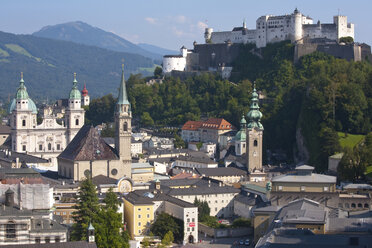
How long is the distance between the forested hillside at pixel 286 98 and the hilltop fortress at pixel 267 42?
149cm

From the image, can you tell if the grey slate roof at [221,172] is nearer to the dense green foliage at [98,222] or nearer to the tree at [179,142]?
the tree at [179,142]

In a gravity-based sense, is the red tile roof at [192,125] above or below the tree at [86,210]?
above

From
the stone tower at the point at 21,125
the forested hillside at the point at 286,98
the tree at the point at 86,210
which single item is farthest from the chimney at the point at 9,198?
the stone tower at the point at 21,125

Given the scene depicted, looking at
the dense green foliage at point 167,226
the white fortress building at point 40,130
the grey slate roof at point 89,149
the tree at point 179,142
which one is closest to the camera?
the dense green foliage at point 167,226

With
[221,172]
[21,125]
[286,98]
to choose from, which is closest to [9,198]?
[221,172]

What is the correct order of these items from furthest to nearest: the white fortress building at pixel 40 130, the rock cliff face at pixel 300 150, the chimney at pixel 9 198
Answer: the white fortress building at pixel 40 130, the rock cliff face at pixel 300 150, the chimney at pixel 9 198

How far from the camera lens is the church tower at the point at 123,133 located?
253 feet

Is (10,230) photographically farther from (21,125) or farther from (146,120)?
(146,120)

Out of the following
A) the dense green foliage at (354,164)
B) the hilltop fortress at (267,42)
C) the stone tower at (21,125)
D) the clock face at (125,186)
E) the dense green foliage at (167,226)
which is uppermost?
the hilltop fortress at (267,42)

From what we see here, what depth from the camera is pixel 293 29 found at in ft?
381

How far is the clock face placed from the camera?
233 ft

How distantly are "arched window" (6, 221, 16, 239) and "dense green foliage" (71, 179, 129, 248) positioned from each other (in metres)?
5.59

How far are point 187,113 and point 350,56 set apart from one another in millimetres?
24063

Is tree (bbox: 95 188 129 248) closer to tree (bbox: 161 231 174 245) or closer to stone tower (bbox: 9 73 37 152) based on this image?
tree (bbox: 161 231 174 245)
